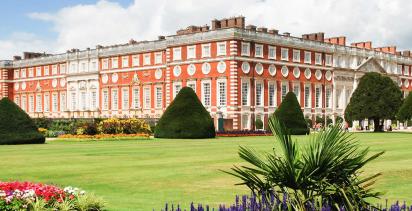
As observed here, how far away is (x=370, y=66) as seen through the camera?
2926 inches

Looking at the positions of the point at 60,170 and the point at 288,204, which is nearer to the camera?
the point at 288,204

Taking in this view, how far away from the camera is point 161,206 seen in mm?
10094

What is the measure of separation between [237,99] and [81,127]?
18.9 metres

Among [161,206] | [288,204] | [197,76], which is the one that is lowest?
[161,206]

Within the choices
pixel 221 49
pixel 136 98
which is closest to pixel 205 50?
pixel 221 49

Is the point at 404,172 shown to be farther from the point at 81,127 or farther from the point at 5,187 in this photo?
the point at 81,127

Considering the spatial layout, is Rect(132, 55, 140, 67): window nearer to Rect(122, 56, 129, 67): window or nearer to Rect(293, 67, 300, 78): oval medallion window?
Rect(122, 56, 129, 67): window

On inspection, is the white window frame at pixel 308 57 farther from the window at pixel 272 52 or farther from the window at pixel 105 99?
the window at pixel 105 99

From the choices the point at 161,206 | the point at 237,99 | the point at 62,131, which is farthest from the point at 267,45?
the point at 161,206

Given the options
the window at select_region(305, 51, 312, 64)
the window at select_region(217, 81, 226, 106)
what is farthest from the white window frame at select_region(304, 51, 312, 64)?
the window at select_region(217, 81, 226, 106)

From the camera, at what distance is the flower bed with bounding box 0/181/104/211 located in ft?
28.7

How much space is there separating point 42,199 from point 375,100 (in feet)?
175

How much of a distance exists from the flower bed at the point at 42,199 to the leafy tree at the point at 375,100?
2041 inches

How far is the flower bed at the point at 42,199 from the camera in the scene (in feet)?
28.7
